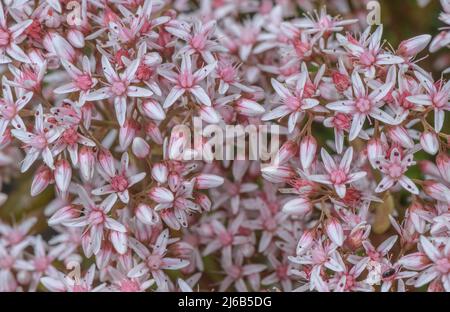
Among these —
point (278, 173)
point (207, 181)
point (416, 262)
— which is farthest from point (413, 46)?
point (207, 181)

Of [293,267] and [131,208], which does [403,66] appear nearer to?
[293,267]

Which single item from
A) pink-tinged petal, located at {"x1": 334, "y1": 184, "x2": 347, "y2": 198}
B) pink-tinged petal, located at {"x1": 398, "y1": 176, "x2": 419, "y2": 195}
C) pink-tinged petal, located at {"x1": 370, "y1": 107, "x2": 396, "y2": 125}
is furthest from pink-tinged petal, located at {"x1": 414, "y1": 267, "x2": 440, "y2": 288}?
pink-tinged petal, located at {"x1": 370, "y1": 107, "x2": 396, "y2": 125}

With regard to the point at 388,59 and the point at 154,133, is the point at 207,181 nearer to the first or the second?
the point at 154,133

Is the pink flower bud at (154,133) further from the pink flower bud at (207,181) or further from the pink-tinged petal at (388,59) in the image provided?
the pink-tinged petal at (388,59)

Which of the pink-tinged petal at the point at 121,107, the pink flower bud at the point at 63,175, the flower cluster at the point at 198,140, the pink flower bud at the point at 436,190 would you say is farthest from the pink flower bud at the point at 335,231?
the pink flower bud at the point at 63,175

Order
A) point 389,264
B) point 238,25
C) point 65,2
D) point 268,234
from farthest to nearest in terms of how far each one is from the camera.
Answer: point 238,25 < point 268,234 < point 65,2 < point 389,264

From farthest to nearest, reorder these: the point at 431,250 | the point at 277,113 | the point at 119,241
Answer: the point at 277,113
the point at 119,241
the point at 431,250

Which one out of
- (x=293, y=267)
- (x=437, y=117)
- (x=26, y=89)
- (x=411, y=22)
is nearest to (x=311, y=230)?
(x=293, y=267)
